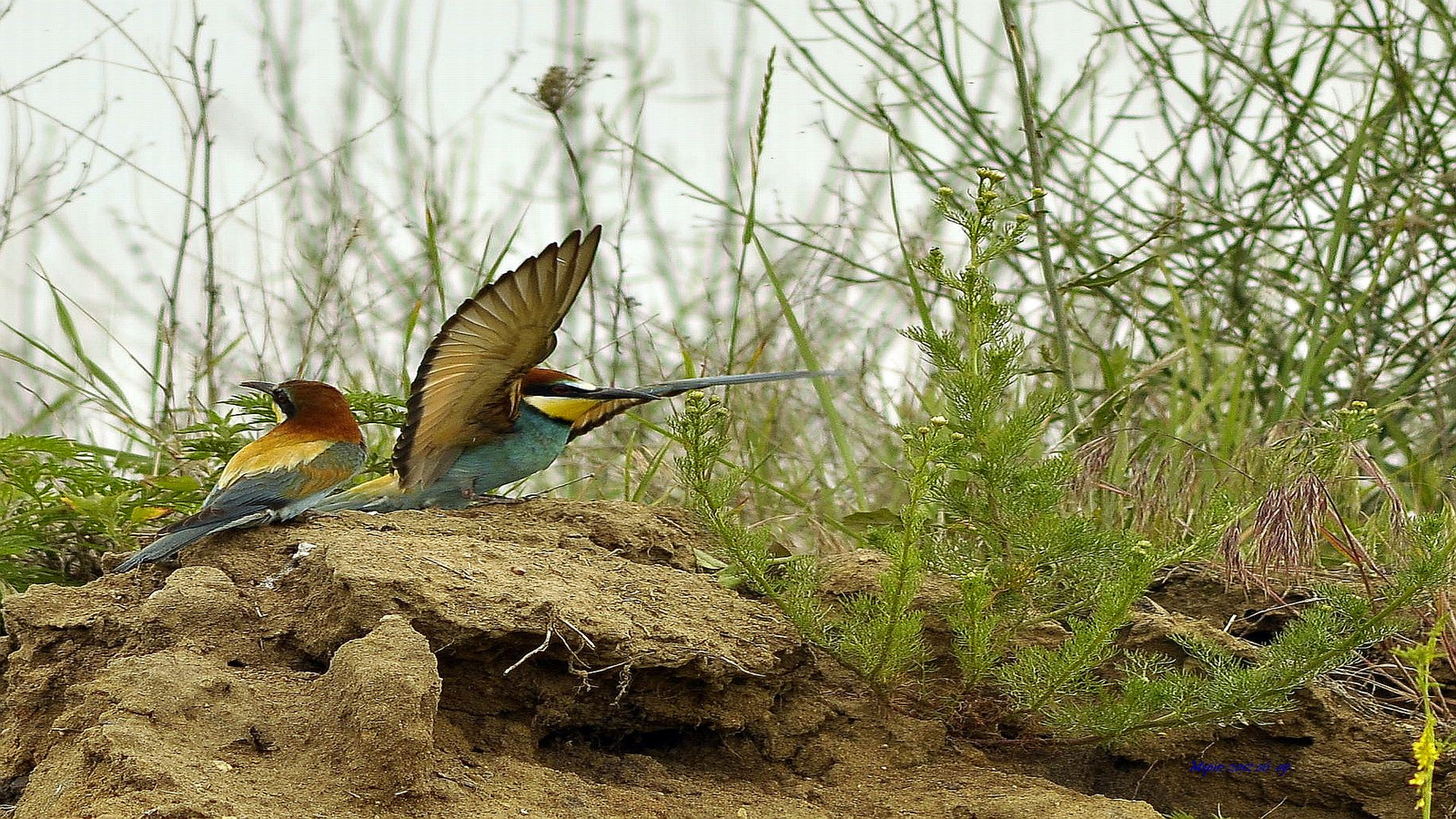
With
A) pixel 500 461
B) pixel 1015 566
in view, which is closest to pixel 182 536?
pixel 500 461

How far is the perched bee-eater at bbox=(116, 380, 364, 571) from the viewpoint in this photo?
2760 millimetres

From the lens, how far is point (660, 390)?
3330mm

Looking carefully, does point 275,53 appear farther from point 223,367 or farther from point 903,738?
point 903,738

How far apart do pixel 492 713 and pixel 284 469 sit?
0.76 metres

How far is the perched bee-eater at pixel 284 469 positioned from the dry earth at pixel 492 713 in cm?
5

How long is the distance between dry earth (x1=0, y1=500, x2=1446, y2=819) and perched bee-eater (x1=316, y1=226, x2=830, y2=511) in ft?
0.89

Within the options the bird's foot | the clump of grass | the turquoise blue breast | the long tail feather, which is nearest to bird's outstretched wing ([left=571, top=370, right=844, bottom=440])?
the turquoise blue breast

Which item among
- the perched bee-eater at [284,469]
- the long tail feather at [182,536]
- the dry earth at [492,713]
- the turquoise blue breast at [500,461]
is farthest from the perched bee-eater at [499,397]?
the long tail feather at [182,536]

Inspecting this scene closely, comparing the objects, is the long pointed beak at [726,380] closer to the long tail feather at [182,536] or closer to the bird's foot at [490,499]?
the bird's foot at [490,499]

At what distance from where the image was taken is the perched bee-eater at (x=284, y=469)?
2760 mm

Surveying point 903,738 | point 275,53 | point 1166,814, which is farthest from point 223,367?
point 1166,814

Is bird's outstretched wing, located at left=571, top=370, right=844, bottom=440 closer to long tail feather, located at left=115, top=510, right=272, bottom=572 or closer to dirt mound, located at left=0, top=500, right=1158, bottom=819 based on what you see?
dirt mound, located at left=0, top=500, right=1158, bottom=819

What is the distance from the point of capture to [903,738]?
8.75 ft

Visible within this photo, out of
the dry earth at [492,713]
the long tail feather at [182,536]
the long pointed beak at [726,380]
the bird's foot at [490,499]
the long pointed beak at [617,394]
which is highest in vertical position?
the long pointed beak at [726,380]
